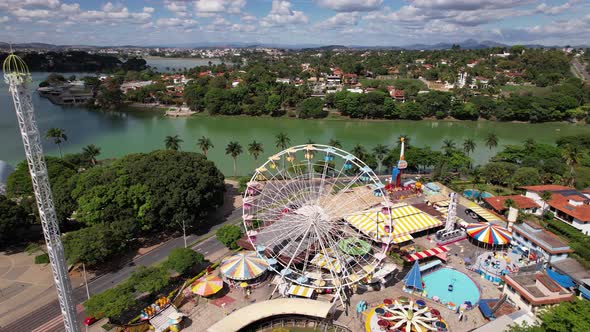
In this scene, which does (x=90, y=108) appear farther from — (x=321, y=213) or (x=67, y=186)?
(x=321, y=213)

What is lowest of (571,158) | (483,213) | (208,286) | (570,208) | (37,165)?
(483,213)

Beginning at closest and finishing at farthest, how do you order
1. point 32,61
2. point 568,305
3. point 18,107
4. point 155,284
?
point 18,107, point 568,305, point 155,284, point 32,61

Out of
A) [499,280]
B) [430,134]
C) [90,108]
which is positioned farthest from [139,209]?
[90,108]

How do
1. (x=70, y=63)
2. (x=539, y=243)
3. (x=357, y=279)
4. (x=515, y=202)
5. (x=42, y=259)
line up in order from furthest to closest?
(x=70, y=63) → (x=515, y=202) → (x=42, y=259) → (x=539, y=243) → (x=357, y=279)

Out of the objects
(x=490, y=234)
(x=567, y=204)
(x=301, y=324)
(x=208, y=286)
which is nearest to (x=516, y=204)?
(x=567, y=204)

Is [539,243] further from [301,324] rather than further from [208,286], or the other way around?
[208,286]

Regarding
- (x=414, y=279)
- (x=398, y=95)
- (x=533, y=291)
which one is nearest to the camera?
(x=533, y=291)

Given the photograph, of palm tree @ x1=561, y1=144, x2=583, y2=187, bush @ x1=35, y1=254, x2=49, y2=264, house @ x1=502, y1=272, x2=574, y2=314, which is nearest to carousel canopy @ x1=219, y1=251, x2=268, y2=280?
bush @ x1=35, y1=254, x2=49, y2=264

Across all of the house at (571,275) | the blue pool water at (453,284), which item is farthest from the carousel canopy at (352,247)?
the house at (571,275)
